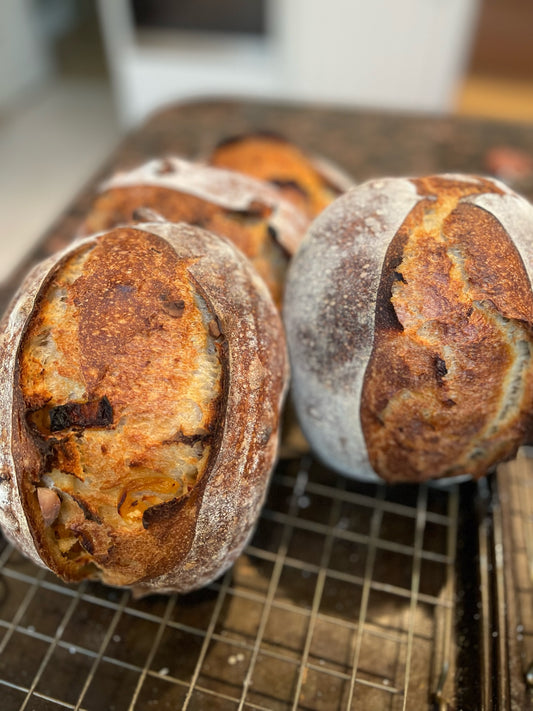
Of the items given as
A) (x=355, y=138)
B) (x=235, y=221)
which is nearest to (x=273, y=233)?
(x=235, y=221)

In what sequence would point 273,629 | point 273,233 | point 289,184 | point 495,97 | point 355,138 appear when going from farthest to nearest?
1. point 495,97
2. point 355,138
3. point 289,184
4. point 273,233
5. point 273,629

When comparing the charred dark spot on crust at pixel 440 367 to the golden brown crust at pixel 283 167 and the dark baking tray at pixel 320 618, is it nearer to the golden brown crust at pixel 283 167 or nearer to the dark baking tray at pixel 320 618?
the dark baking tray at pixel 320 618

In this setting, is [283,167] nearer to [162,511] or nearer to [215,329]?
[215,329]

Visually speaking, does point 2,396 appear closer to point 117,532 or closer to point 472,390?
point 117,532

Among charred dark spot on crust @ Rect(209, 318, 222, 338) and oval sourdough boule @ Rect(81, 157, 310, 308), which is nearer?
charred dark spot on crust @ Rect(209, 318, 222, 338)

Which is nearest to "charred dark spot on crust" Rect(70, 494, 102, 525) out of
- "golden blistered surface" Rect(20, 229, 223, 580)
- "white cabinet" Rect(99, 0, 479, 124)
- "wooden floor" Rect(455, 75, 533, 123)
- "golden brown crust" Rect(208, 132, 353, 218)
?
"golden blistered surface" Rect(20, 229, 223, 580)

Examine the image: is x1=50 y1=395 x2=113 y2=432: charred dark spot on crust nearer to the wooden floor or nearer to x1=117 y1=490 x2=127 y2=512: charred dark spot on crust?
x1=117 y1=490 x2=127 y2=512: charred dark spot on crust
